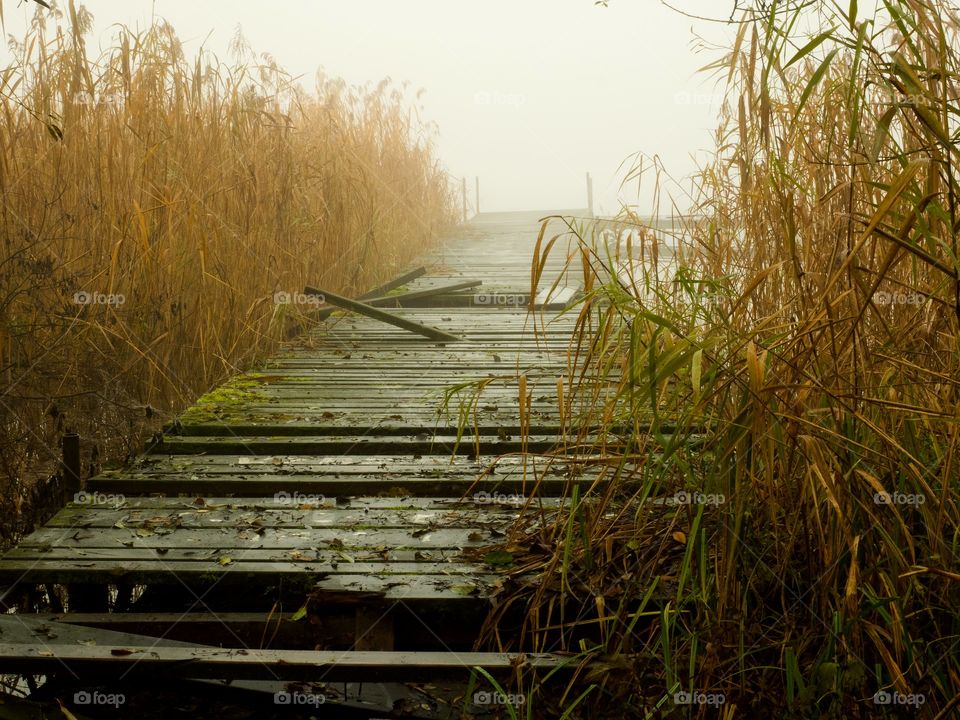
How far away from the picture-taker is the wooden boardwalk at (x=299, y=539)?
1.98m

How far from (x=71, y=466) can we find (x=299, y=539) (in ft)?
2.28

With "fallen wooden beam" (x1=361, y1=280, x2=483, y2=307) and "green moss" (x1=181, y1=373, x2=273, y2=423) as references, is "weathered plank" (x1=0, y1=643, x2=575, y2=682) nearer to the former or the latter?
"green moss" (x1=181, y1=373, x2=273, y2=423)

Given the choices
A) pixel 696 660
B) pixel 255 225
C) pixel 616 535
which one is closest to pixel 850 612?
pixel 696 660

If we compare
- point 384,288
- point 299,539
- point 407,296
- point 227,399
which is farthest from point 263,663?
point 384,288

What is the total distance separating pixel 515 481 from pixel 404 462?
0.39 meters

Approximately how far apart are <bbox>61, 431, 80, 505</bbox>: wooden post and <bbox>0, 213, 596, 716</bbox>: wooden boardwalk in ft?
0.18

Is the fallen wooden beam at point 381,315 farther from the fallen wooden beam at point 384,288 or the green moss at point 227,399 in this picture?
the green moss at point 227,399

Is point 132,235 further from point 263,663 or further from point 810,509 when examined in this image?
point 810,509

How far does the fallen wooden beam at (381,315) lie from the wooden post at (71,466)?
2479 mm

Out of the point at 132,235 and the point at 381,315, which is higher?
the point at 132,235

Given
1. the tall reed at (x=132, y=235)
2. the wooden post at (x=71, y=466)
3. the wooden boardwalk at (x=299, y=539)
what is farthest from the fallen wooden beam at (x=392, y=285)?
the wooden post at (x=71, y=466)

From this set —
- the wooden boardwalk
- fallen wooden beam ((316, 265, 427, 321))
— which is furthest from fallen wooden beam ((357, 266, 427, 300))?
the wooden boardwalk

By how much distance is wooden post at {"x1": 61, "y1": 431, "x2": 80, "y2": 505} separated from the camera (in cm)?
271

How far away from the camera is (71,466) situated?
2721mm
